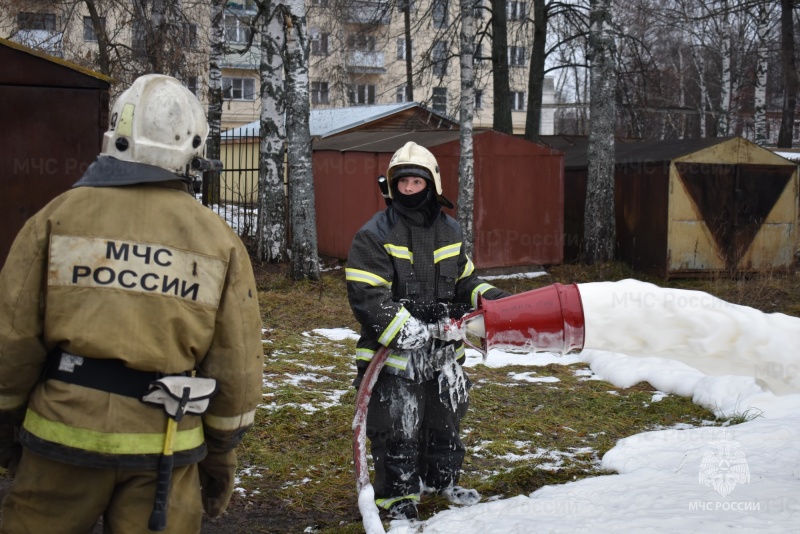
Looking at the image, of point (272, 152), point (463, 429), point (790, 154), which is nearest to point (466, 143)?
point (272, 152)

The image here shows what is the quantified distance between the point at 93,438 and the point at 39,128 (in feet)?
11.0

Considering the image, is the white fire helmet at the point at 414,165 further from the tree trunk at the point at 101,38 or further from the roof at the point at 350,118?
the roof at the point at 350,118

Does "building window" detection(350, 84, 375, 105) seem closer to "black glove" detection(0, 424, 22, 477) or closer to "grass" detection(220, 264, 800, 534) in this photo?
"grass" detection(220, 264, 800, 534)

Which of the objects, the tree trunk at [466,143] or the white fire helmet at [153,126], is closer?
the white fire helmet at [153,126]

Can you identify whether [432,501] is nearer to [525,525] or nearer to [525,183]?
[525,525]

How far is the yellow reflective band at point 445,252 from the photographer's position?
161 inches

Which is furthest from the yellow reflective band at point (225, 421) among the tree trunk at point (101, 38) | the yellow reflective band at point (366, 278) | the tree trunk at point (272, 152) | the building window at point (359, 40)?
the building window at point (359, 40)

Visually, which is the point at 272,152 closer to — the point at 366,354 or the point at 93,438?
the point at 366,354

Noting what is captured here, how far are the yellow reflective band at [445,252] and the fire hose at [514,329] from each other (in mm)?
375

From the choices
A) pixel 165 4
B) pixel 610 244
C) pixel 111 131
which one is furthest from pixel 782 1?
pixel 111 131

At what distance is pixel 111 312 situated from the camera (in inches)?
91.7

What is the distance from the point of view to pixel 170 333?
2389 mm

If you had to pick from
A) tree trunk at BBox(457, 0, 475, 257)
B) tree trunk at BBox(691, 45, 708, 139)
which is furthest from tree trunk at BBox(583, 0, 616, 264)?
tree trunk at BBox(691, 45, 708, 139)

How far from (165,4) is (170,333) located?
12.6 meters
